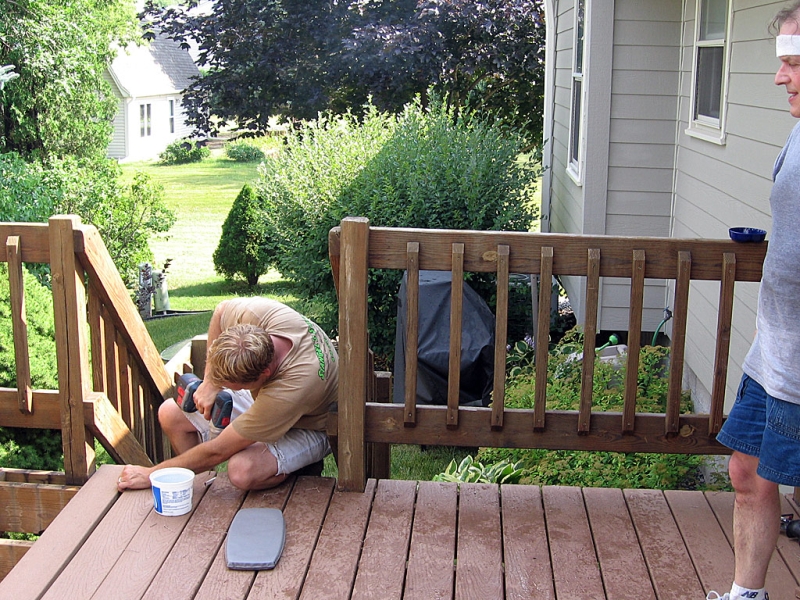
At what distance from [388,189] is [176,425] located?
3.92 m

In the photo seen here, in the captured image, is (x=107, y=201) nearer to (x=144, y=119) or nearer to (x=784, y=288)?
(x=784, y=288)

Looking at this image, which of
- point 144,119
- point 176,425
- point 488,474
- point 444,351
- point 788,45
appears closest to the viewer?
point 788,45

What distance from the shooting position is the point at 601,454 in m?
4.73

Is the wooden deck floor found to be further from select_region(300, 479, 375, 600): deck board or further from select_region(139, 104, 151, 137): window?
select_region(139, 104, 151, 137): window

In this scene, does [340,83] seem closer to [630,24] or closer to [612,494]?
[630,24]

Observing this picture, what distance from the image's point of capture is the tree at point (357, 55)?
12.3m

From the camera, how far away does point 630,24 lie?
6297 millimetres

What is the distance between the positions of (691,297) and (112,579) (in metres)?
4.08

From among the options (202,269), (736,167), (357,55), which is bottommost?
(202,269)

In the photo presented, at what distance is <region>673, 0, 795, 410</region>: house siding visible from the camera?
419 cm

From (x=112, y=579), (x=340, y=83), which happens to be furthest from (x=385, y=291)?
(x=340, y=83)

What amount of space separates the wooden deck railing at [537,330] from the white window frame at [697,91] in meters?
2.00

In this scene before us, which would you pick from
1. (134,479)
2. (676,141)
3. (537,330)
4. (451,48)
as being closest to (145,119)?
(451,48)

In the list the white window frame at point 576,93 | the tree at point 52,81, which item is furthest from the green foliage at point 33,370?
the tree at point 52,81
